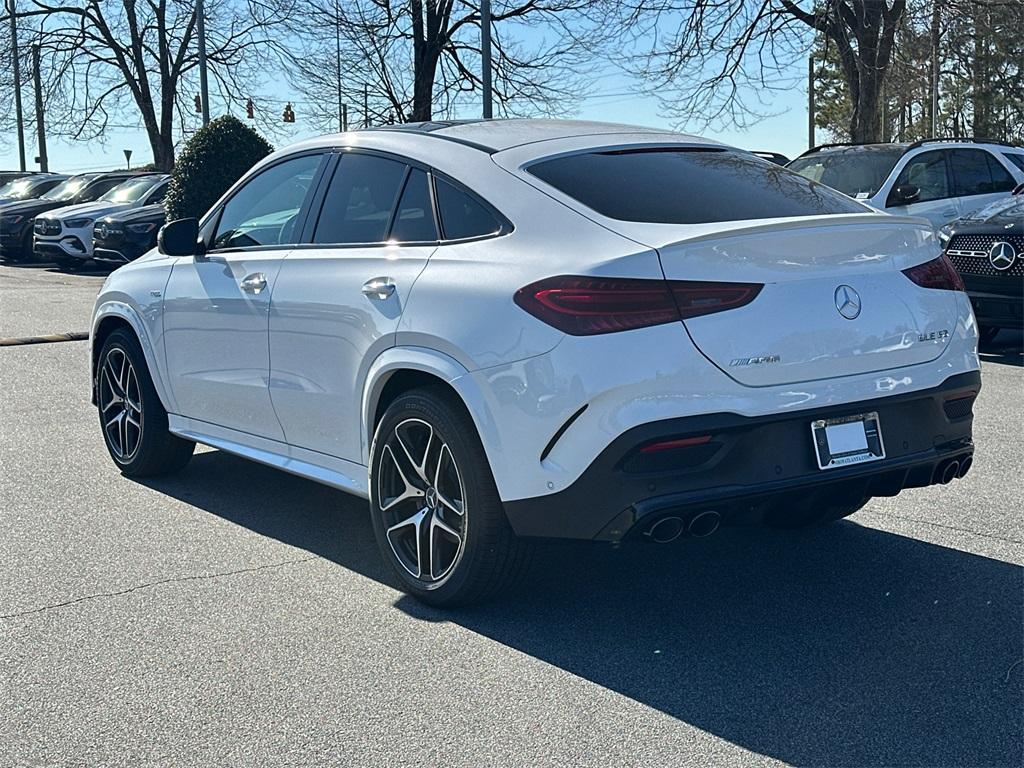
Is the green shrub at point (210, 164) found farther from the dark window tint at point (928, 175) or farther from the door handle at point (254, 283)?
the door handle at point (254, 283)

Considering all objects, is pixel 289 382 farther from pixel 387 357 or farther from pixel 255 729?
pixel 255 729

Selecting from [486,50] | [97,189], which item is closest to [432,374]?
[486,50]

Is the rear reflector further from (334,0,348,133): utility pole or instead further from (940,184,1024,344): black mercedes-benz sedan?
(334,0,348,133): utility pole

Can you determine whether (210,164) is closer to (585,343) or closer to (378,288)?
(378,288)

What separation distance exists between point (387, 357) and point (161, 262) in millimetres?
2187

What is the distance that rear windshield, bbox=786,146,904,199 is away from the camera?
45.5 ft

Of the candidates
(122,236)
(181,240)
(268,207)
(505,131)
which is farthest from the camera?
(122,236)

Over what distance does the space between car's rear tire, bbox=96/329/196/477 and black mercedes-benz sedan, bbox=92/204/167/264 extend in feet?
46.5

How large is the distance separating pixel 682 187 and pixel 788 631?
154cm

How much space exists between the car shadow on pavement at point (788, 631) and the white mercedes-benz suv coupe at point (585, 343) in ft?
1.05

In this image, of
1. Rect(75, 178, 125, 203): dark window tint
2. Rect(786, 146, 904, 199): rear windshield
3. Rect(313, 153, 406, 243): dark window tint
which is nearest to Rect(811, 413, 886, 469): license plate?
Rect(313, 153, 406, 243): dark window tint

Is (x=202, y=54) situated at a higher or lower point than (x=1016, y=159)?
higher

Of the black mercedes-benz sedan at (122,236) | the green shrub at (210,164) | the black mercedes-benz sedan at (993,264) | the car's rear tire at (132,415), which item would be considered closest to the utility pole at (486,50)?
the green shrub at (210,164)

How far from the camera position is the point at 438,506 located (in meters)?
4.47
